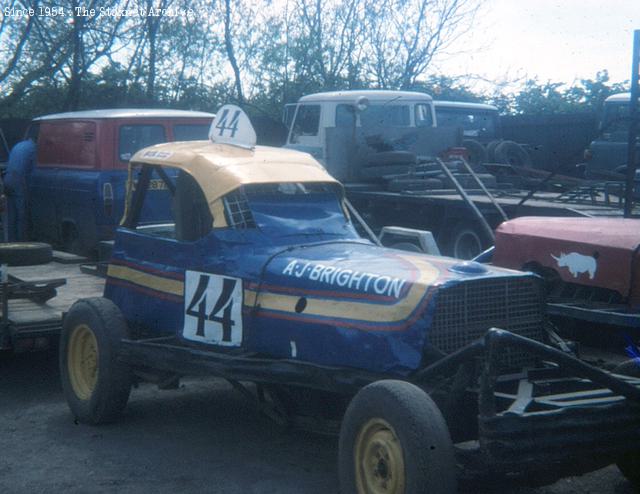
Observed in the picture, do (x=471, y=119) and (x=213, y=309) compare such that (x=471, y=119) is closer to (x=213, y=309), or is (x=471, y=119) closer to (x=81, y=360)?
(x=81, y=360)

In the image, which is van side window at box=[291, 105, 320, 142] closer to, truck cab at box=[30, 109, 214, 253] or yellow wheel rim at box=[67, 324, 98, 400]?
truck cab at box=[30, 109, 214, 253]

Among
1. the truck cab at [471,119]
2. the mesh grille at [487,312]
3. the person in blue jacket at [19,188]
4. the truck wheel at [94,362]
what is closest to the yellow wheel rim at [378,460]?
the mesh grille at [487,312]

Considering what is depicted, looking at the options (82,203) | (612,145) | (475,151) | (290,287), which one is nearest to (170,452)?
(290,287)

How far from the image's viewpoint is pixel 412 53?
72.1ft

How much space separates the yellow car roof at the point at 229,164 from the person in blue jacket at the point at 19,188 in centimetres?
433

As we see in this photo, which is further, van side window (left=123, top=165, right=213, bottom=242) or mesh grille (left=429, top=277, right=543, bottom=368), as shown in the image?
van side window (left=123, top=165, right=213, bottom=242)

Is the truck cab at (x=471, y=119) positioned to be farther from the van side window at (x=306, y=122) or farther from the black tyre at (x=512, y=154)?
the van side window at (x=306, y=122)

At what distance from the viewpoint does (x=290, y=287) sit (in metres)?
5.14

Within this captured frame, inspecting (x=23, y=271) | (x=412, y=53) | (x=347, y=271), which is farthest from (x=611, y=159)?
(x=347, y=271)

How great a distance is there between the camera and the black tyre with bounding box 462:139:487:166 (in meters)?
13.9

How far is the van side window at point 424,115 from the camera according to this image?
45.4 feet

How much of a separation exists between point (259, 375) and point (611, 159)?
11.0 meters

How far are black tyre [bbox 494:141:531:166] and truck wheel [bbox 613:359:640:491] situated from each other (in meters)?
9.20

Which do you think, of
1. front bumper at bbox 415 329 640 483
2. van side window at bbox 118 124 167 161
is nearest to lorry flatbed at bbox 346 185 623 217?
van side window at bbox 118 124 167 161
